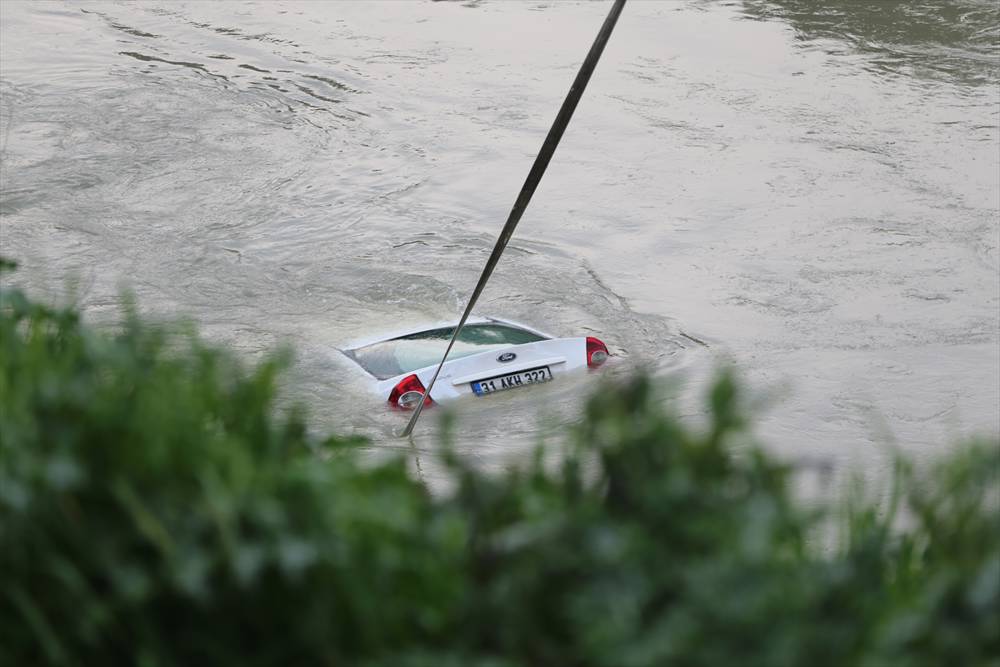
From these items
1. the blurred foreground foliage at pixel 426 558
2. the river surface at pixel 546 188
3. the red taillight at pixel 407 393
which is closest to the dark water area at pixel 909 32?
the river surface at pixel 546 188

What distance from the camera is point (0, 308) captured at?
304 centimetres

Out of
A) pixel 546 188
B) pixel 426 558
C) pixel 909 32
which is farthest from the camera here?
pixel 909 32

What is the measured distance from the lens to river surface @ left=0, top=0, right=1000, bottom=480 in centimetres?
1355

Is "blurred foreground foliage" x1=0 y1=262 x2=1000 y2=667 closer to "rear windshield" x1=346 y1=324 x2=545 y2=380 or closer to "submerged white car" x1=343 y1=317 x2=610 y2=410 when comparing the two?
"submerged white car" x1=343 y1=317 x2=610 y2=410

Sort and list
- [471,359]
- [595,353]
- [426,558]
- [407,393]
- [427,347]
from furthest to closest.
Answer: [595,353]
[427,347]
[471,359]
[407,393]
[426,558]

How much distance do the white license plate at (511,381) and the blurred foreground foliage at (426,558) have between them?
8981 mm

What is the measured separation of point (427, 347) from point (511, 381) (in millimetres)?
887

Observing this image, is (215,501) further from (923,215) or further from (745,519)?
(923,215)

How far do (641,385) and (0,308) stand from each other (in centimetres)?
172

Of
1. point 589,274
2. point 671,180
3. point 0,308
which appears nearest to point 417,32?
point 671,180

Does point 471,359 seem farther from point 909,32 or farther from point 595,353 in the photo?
point 909,32

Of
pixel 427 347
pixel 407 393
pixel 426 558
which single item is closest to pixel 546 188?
pixel 427 347

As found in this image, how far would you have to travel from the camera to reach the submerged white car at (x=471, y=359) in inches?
432

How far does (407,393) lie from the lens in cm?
1082
